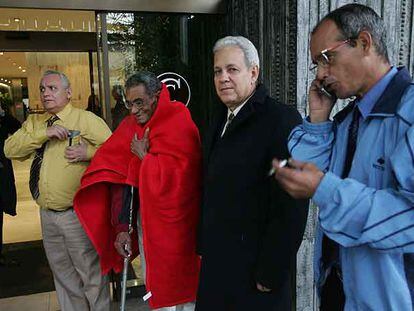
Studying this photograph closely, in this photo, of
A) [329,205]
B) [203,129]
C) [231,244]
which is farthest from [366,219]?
[203,129]

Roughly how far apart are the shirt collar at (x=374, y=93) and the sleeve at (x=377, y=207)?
188 millimetres

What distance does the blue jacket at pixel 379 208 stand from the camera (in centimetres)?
105

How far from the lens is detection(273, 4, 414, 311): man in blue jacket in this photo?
3.48 feet

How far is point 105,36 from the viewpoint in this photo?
3.35 metres

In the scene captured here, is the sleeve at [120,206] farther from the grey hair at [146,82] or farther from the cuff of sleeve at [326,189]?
the cuff of sleeve at [326,189]

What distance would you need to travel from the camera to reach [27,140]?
270cm

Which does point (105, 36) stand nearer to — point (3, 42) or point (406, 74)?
point (406, 74)


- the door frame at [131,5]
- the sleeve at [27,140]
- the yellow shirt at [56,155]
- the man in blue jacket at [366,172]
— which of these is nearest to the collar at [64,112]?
the yellow shirt at [56,155]

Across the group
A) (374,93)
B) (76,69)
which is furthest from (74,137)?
(76,69)

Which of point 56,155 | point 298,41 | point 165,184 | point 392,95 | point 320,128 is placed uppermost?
point 298,41

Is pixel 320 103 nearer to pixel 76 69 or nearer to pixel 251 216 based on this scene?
pixel 251 216

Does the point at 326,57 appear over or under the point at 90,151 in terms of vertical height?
over

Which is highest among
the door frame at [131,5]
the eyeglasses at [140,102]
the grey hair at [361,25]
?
the door frame at [131,5]

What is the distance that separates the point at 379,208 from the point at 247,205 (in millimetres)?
833
